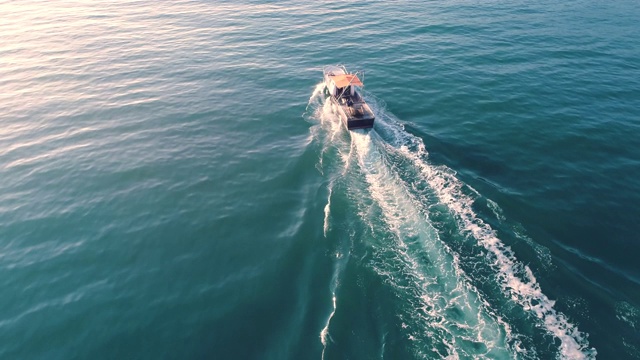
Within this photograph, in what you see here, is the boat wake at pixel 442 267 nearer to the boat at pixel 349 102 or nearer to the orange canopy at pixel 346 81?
the boat at pixel 349 102

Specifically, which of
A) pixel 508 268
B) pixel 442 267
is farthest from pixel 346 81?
pixel 508 268

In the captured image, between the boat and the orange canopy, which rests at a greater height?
the orange canopy

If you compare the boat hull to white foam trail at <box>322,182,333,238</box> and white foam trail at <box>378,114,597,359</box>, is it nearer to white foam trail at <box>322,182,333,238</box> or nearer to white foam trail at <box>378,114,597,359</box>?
white foam trail at <box>378,114,597,359</box>

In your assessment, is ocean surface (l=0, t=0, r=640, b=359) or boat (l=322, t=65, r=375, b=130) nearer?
ocean surface (l=0, t=0, r=640, b=359)

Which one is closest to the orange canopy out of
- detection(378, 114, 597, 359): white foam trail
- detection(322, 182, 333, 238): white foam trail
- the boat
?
the boat

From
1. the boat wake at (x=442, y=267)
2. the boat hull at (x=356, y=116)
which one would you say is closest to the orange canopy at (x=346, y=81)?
the boat hull at (x=356, y=116)

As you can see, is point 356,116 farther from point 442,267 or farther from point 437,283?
point 437,283
